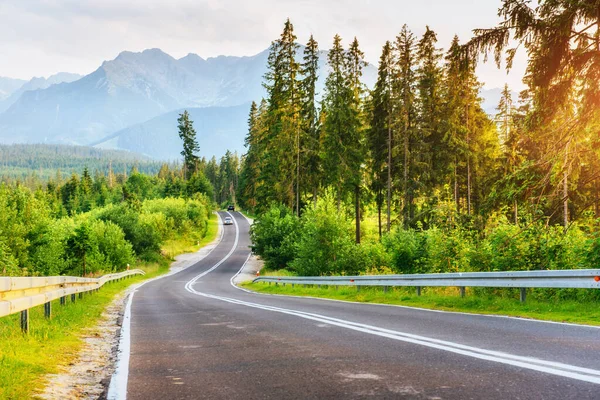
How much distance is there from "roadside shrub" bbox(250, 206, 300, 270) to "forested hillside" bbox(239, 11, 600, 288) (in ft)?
0.48

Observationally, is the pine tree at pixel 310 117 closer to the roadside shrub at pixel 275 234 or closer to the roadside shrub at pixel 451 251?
the roadside shrub at pixel 275 234

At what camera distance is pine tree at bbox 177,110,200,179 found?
11612cm

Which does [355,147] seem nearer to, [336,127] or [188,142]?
Result: [336,127]

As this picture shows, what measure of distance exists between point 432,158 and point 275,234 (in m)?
17.1

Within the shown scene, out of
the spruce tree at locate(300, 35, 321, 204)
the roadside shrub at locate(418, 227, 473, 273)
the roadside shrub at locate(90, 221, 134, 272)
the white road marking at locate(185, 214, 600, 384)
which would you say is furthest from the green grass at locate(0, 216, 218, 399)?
the roadside shrub at locate(90, 221, 134, 272)

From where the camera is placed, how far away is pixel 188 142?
11775 cm

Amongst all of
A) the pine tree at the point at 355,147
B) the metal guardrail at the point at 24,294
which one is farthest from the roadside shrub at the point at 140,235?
the metal guardrail at the point at 24,294

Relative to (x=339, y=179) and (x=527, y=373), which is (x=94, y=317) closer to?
(x=527, y=373)

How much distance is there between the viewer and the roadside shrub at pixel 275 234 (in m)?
48.2

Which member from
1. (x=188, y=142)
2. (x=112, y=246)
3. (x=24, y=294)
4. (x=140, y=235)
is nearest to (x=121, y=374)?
(x=24, y=294)

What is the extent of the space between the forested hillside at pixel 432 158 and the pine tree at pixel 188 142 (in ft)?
213

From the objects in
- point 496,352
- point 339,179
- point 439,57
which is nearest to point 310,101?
point 339,179

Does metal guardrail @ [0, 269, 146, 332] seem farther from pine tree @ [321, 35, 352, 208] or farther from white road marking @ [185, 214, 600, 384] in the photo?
pine tree @ [321, 35, 352, 208]

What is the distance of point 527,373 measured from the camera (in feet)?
15.8
